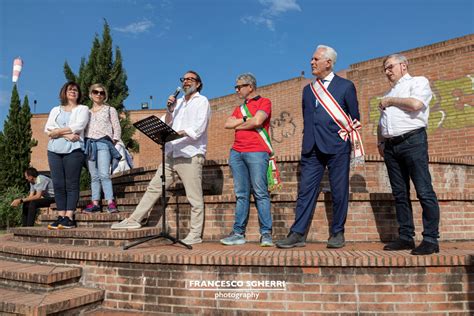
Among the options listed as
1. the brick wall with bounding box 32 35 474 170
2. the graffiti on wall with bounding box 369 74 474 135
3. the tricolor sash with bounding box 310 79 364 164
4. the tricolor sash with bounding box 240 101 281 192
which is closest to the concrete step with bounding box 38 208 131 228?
the tricolor sash with bounding box 240 101 281 192

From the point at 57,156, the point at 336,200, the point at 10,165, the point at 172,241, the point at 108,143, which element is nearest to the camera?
the point at 336,200

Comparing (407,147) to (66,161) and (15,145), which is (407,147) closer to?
(66,161)

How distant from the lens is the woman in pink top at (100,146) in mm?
5508

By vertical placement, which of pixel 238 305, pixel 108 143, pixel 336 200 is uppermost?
pixel 108 143

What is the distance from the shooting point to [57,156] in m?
5.02

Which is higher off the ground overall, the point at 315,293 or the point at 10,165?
the point at 10,165

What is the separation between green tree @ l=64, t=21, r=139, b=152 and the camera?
17562 millimetres

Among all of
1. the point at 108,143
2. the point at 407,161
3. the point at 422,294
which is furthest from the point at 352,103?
the point at 108,143

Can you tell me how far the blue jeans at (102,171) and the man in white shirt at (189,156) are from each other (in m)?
1.00

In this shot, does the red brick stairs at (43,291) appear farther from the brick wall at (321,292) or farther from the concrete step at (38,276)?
the brick wall at (321,292)

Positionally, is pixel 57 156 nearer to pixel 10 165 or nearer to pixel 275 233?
pixel 275 233

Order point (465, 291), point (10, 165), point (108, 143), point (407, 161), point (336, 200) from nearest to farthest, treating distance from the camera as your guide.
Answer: point (465, 291) → point (407, 161) → point (336, 200) → point (108, 143) → point (10, 165)

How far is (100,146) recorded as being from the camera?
5.58 metres

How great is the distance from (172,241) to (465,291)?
9.71 feet
